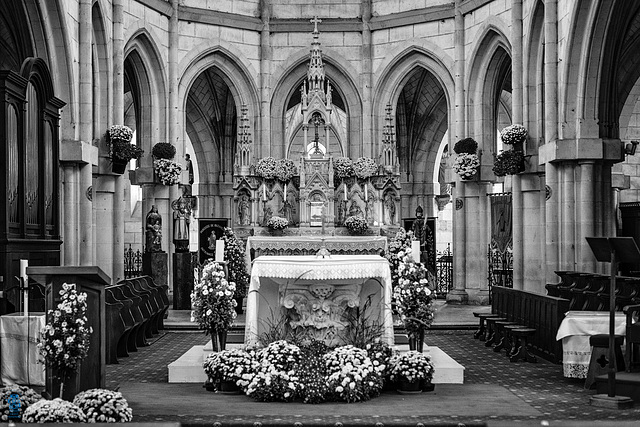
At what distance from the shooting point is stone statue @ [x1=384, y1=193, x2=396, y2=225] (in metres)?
20.3

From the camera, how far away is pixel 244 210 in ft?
67.3

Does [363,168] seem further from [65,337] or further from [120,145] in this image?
[65,337]

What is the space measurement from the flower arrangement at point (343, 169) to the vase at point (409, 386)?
36.7ft

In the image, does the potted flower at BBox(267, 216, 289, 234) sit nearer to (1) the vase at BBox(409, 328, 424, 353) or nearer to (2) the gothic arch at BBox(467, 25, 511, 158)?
(2) the gothic arch at BBox(467, 25, 511, 158)

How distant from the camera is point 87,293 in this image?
26.2ft

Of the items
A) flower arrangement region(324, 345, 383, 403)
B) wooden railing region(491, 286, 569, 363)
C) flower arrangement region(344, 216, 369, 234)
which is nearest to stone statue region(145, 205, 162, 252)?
flower arrangement region(344, 216, 369, 234)

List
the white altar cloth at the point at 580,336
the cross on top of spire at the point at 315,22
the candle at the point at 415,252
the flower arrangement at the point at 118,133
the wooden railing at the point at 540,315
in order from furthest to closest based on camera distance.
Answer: the cross on top of spire at the point at 315,22, the flower arrangement at the point at 118,133, the wooden railing at the point at 540,315, the candle at the point at 415,252, the white altar cloth at the point at 580,336

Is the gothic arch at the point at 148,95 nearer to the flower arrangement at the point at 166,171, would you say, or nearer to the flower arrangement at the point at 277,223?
the flower arrangement at the point at 166,171

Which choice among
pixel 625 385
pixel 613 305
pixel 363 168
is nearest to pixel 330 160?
pixel 363 168

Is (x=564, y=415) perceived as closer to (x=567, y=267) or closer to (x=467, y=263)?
(x=567, y=267)

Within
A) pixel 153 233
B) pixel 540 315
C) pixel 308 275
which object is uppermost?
pixel 153 233

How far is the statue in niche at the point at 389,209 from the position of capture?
2031cm

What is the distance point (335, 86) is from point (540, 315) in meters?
13.0

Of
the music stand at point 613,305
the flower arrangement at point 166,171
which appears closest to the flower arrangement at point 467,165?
the flower arrangement at point 166,171
